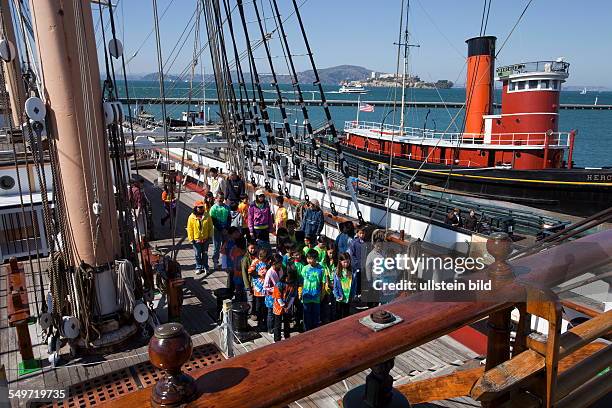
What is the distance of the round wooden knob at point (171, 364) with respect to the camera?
3.67 feet

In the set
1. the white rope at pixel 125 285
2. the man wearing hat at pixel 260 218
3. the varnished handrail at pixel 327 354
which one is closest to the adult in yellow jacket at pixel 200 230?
the man wearing hat at pixel 260 218

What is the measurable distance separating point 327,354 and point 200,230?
315 inches

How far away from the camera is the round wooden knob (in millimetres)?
1118

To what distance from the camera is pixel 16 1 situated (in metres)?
6.10

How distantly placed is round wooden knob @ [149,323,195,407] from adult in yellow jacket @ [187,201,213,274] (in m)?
7.94

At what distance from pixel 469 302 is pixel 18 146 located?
13381 mm

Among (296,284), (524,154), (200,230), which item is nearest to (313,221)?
(200,230)

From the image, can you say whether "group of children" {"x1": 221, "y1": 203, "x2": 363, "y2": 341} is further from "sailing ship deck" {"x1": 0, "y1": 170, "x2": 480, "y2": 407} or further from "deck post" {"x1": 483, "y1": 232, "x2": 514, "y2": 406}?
"deck post" {"x1": 483, "y1": 232, "x2": 514, "y2": 406}

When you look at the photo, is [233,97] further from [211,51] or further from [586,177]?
[586,177]

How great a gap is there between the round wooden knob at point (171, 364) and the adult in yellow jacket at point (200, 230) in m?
7.94

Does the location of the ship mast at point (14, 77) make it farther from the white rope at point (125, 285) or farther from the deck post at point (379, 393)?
the deck post at point (379, 393)

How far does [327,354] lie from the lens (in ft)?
4.18

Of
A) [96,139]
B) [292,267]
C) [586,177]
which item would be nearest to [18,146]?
[96,139]

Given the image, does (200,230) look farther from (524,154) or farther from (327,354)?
(524,154)
